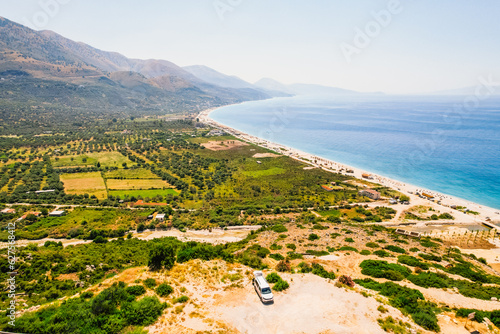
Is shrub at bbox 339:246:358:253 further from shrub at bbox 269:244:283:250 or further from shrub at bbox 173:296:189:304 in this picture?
shrub at bbox 173:296:189:304

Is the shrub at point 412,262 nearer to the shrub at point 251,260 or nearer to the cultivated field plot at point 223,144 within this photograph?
the shrub at point 251,260

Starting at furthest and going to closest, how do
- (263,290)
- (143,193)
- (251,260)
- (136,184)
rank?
(136,184) < (143,193) < (251,260) < (263,290)

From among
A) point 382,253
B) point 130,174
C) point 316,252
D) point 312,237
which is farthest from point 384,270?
point 130,174

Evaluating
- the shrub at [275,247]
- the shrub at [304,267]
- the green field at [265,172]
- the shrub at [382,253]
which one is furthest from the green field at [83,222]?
the shrub at [382,253]

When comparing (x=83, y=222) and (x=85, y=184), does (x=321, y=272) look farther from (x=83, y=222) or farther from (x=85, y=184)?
(x=85, y=184)

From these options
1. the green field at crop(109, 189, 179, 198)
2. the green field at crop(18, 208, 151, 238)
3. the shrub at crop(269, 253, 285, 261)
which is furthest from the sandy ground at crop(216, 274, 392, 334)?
the green field at crop(109, 189, 179, 198)

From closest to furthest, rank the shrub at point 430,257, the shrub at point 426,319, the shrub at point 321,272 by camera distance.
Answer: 1. the shrub at point 426,319
2. the shrub at point 321,272
3. the shrub at point 430,257
